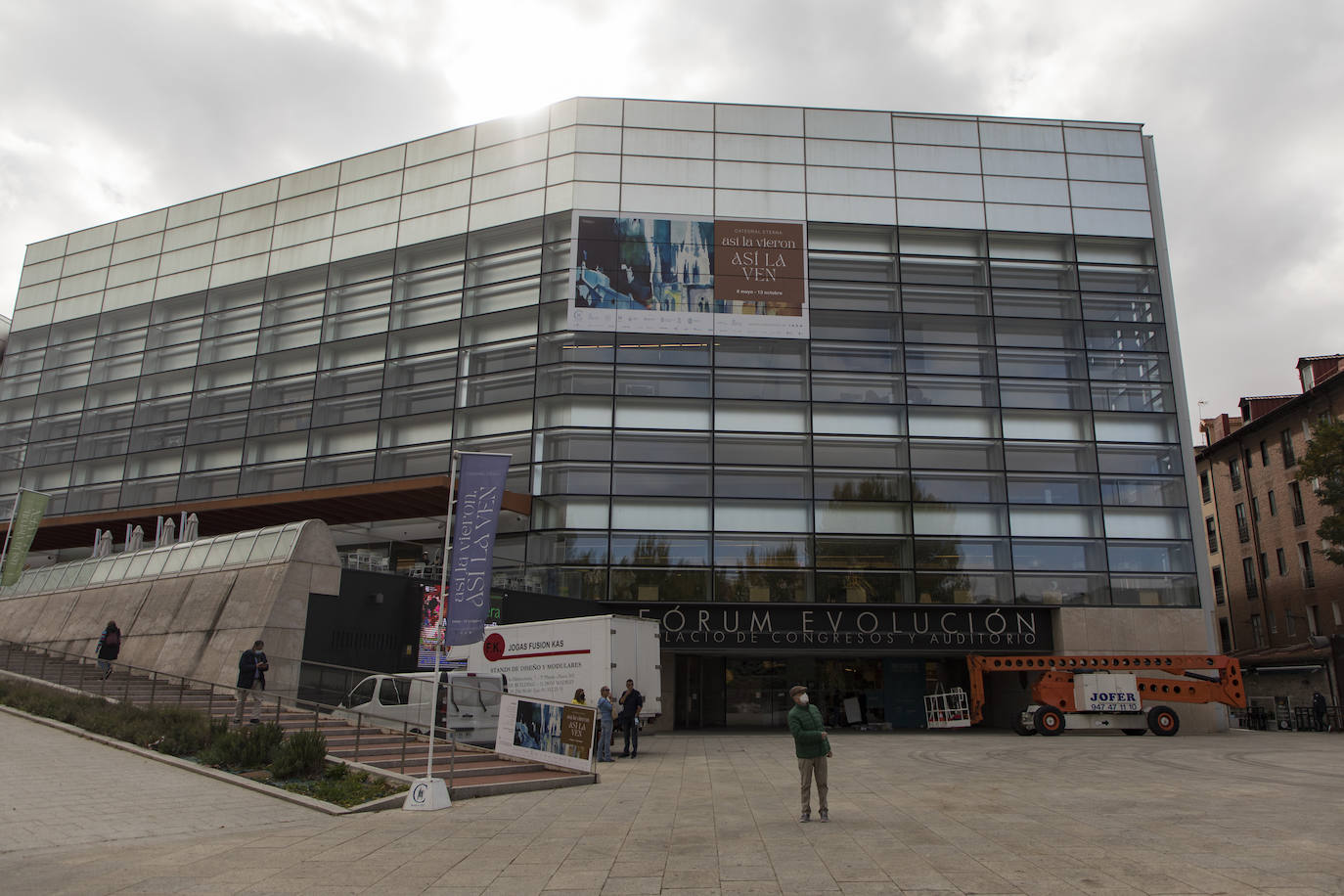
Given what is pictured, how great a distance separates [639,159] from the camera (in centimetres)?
3947

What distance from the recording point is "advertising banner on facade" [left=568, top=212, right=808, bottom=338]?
37312 millimetres

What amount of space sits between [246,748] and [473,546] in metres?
4.78

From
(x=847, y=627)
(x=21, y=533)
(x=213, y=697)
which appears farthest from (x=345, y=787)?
(x=21, y=533)

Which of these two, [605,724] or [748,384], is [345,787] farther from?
[748,384]

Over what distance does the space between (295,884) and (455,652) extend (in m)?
17.7

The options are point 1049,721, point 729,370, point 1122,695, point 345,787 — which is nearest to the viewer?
point 345,787

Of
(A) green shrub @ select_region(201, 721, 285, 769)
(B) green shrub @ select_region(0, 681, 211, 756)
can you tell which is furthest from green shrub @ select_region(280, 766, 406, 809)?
(B) green shrub @ select_region(0, 681, 211, 756)

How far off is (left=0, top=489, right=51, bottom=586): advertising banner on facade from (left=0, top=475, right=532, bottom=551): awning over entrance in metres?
4.48

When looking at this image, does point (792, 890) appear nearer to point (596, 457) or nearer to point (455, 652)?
point (455, 652)

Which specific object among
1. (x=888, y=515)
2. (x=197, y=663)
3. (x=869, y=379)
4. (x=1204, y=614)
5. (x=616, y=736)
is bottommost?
(x=616, y=736)

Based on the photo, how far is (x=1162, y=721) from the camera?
95.2 ft

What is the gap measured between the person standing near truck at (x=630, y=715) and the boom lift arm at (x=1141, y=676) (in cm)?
1541

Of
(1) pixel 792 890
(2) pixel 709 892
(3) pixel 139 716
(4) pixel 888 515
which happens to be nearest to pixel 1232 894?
(1) pixel 792 890

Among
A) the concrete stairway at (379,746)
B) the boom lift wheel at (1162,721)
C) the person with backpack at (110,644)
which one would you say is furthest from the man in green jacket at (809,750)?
the boom lift wheel at (1162,721)
